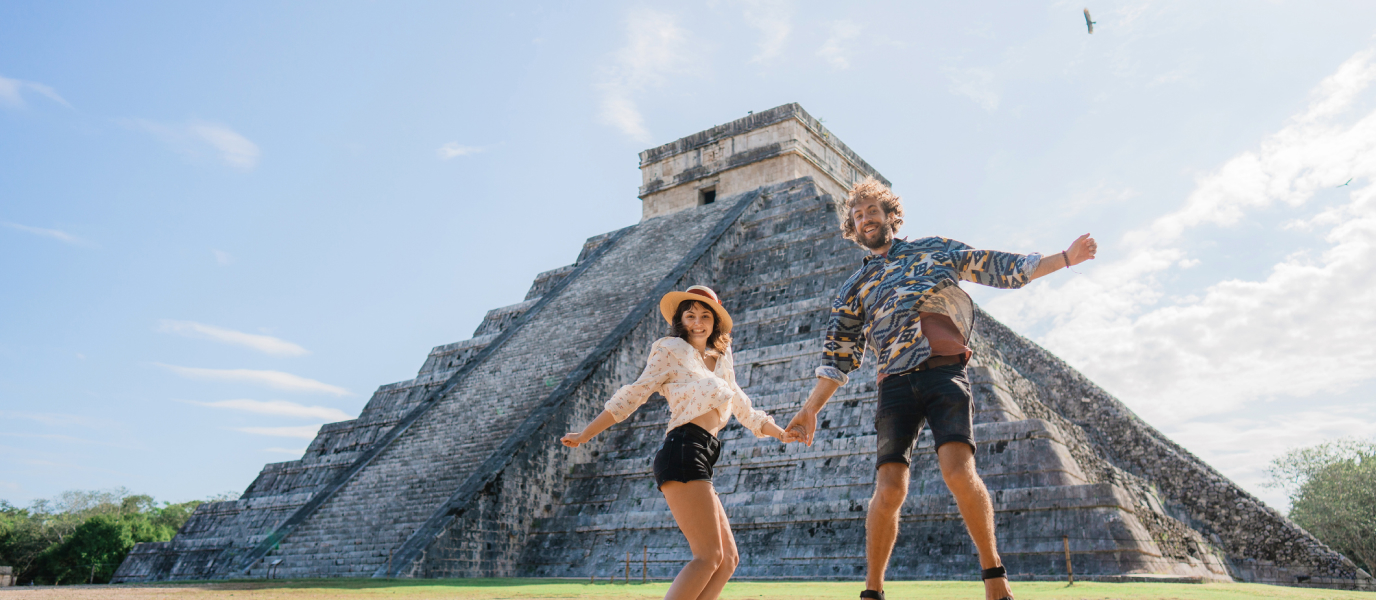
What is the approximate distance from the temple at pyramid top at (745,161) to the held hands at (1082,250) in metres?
15.8

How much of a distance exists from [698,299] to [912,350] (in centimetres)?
81

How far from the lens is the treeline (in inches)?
1126

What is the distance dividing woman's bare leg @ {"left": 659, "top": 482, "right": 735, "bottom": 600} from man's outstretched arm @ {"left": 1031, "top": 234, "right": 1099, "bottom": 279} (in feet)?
4.75

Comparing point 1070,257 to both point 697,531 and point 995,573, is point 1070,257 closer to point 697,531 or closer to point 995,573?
point 995,573

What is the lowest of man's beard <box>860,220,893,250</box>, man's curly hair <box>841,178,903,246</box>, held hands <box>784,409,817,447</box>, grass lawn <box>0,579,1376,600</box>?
grass lawn <box>0,579,1376,600</box>

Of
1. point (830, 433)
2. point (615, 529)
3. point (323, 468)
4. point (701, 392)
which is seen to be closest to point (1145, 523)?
point (830, 433)

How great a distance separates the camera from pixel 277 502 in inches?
565

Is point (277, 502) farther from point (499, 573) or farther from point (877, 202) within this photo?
point (877, 202)

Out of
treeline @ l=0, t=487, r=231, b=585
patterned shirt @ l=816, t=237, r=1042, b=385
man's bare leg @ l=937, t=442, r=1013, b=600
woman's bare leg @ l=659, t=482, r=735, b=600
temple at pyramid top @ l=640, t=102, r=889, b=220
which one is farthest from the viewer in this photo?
treeline @ l=0, t=487, r=231, b=585

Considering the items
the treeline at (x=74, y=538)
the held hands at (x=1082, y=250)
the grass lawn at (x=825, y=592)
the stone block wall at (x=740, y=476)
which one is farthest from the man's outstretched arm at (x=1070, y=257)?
the treeline at (x=74, y=538)

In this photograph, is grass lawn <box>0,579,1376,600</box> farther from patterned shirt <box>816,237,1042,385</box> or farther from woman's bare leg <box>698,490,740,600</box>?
woman's bare leg <box>698,490,740,600</box>

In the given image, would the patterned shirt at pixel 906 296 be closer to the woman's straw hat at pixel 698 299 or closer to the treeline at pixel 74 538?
the woman's straw hat at pixel 698 299

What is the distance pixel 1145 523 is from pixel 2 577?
1397 centimetres

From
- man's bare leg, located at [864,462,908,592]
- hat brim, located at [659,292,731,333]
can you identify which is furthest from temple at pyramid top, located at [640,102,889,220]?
man's bare leg, located at [864,462,908,592]
